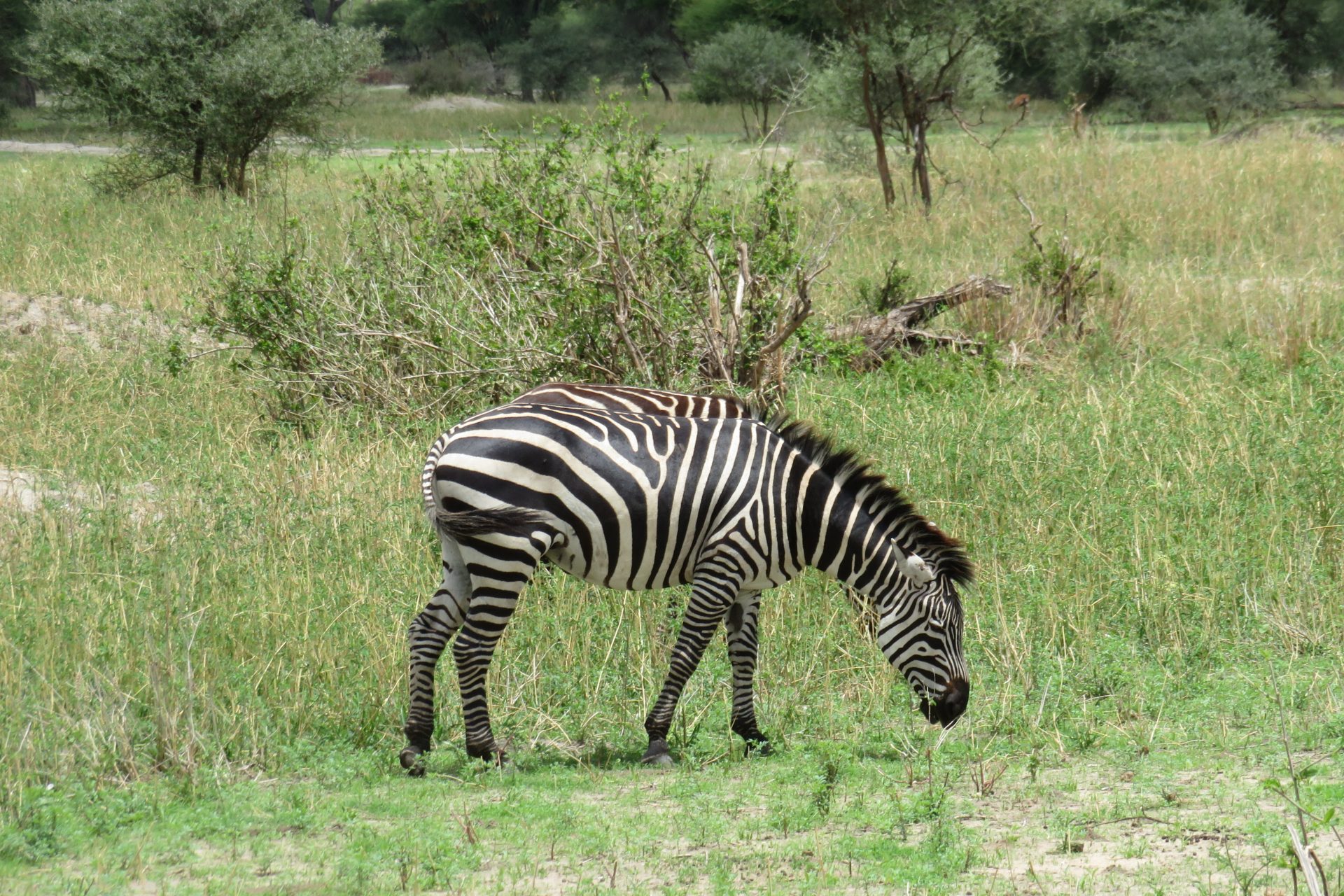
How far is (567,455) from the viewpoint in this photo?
475cm

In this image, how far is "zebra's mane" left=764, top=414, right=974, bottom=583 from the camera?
4.96 metres

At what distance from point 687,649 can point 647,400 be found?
5.47ft

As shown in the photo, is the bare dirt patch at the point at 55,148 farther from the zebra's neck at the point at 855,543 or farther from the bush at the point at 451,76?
the zebra's neck at the point at 855,543

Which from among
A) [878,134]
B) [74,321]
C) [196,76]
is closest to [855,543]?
[74,321]

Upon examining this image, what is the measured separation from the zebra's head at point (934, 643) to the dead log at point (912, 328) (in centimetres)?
584

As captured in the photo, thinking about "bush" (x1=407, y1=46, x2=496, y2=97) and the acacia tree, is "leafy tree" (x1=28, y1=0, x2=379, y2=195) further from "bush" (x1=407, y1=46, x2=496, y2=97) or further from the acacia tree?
"bush" (x1=407, y1=46, x2=496, y2=97)

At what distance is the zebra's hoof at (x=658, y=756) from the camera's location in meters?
4.93

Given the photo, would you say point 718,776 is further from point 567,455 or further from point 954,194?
point 954,194

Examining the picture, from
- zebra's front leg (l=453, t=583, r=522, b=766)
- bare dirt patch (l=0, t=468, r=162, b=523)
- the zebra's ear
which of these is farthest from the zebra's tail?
bare dirt patch (l=0, t=468, r=162, b=523)

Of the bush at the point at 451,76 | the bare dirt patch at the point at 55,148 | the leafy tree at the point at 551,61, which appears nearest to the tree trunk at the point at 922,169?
the bare dirt patch at the point at 55,148

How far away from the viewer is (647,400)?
6305mm

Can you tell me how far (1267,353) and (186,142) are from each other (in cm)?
1450

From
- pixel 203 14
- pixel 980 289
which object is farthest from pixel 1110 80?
pixel 980 289

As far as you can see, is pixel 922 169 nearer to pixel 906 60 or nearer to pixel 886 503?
pixel 906 60
